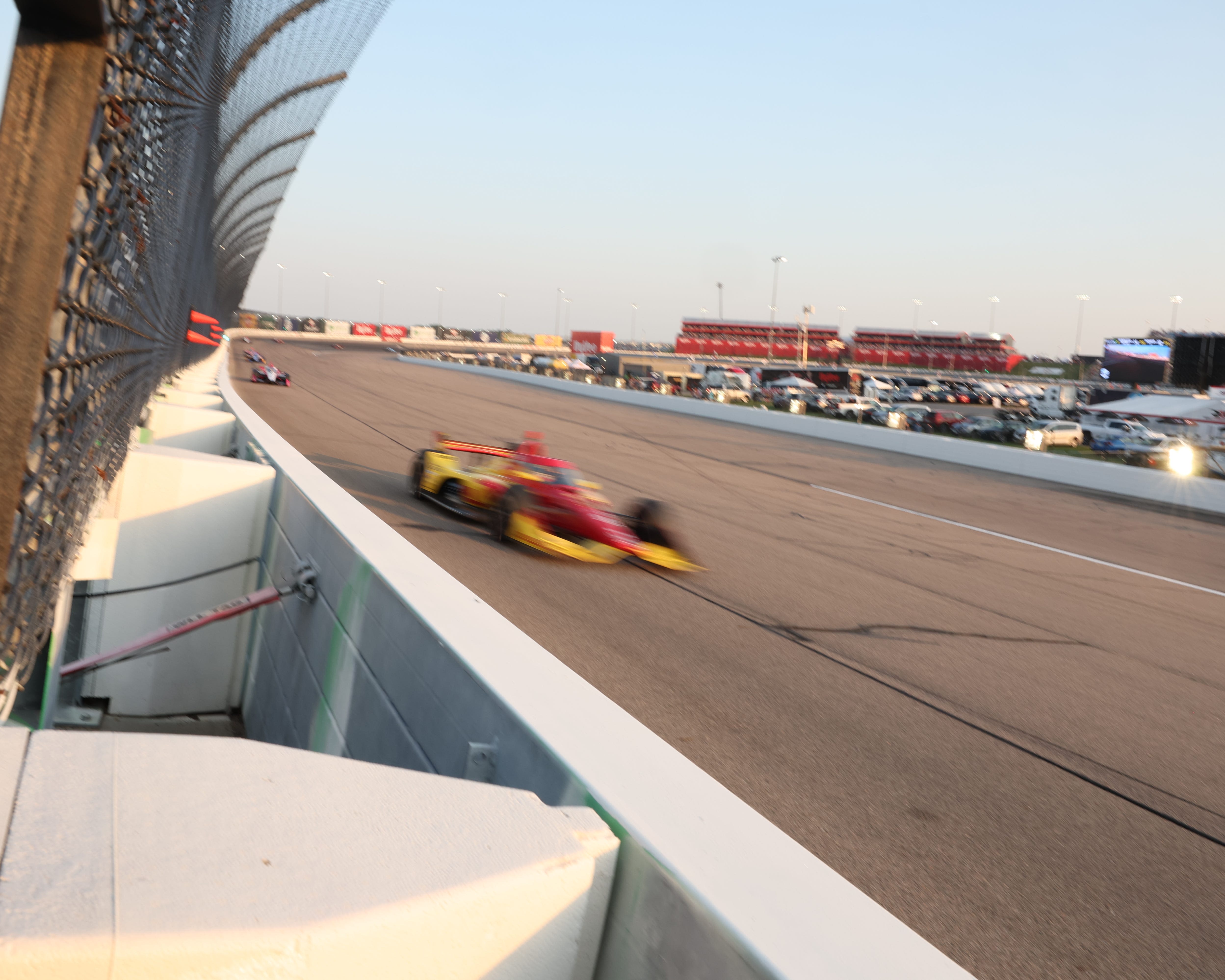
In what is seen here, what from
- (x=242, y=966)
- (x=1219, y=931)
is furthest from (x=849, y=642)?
(x=242, y=966)

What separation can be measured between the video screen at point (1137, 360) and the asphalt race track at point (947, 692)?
213 feet

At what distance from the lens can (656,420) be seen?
31391 mm

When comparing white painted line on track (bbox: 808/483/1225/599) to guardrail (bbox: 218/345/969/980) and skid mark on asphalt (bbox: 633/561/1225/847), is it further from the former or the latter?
guardrail (bbox: 218/345/969/980)

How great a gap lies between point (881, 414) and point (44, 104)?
41.2 m

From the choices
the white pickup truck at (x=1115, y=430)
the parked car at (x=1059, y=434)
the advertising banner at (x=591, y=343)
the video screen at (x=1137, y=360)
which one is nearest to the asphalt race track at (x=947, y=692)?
the white pickup truck at (x=1115, y=430)

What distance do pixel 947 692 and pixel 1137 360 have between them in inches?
3058

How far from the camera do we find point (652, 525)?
9539 millimetres

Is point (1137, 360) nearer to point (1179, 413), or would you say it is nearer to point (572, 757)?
point (1179, 413)

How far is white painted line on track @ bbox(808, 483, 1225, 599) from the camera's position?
11.0m

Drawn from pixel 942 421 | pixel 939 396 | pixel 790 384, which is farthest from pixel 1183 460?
pixel 939 396

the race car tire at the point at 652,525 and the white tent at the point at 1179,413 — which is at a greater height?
the white tent at the point at 1179,413

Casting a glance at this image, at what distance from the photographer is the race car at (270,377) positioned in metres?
35.4

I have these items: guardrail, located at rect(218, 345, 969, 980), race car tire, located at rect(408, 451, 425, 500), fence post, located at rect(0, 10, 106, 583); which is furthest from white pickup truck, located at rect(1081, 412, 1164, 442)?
fence post, located at rect(0, 10, 106, 583)

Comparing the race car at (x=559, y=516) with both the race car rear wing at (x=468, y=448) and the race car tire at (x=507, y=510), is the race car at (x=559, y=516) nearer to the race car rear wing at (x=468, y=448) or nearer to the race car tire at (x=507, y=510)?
the race car tire at (x=507, y=510)
